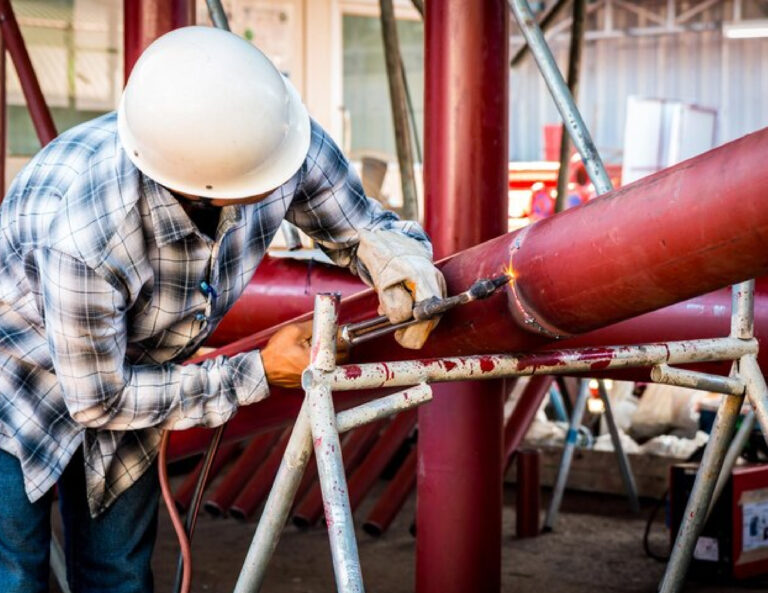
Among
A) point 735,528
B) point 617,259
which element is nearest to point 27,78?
point 617,259

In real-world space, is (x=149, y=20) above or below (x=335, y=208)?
above

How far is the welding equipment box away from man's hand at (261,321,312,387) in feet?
7.25

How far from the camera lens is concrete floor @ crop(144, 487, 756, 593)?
13.2 ft

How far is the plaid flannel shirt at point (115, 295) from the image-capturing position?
206 cm

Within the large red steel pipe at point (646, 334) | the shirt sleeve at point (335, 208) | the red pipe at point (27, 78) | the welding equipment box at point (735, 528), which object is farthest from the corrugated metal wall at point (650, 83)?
the shirt sleeve at point (335, 208)

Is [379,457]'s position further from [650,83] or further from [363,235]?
[650,83]

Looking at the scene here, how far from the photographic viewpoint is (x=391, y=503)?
4.69 metres

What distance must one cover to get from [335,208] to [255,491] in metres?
2.68

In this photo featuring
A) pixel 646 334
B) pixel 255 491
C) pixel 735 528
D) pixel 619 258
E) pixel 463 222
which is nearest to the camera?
pixel 619 258

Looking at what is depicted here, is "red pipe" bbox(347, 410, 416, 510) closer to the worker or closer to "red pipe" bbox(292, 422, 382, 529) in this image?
"red pipe" bbox(292, 422, 382, 529)

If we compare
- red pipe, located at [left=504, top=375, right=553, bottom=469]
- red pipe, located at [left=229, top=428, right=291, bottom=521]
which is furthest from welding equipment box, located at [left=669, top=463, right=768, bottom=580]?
red pipe, located at [left=229, top=428, right=291, bottom=521]

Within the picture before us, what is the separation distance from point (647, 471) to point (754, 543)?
1.22 m

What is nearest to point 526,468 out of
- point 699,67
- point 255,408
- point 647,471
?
point 647,471

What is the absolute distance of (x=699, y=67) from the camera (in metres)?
18.4
